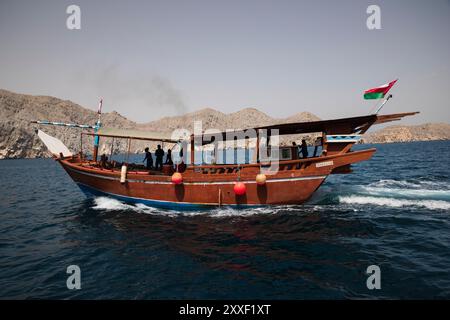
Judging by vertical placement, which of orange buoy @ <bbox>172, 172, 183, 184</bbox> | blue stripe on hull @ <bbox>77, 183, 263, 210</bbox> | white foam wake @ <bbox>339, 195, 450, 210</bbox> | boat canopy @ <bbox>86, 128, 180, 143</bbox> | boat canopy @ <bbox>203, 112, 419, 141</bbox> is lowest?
blue stripe on hull @ <bbox>77, 183, 263, 210</bbox>

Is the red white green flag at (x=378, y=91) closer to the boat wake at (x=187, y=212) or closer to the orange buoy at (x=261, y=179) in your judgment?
the orange buoy at (x=261, y=179)

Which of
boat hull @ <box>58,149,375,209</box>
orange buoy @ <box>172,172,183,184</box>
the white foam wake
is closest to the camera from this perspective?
boat hull @ <box>58,149,375,209</box>

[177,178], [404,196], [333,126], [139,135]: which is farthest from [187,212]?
[404,196]

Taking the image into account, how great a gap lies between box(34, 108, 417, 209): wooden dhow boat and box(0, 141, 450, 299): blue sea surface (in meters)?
0.81

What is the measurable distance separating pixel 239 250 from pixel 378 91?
970 centimetres

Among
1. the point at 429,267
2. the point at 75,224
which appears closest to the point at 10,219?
the point at 75,224

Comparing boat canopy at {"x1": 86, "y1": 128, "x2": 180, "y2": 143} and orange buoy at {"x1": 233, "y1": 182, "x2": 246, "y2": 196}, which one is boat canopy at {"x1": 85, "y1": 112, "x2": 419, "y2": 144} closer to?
boat canopy at {"x1": 86, "y1": 128, "x2": 180, "y2": 143}

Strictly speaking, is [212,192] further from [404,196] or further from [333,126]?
[404,196]

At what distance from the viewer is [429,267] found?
7496mm

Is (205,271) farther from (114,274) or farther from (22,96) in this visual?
(22,96)

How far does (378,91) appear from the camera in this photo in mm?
11555

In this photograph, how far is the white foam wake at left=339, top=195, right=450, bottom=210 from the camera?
43.7 ft

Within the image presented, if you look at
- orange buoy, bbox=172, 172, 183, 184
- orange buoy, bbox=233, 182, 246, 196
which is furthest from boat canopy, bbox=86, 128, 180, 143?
orange buoy, bbox=233, 182, 246, 196
